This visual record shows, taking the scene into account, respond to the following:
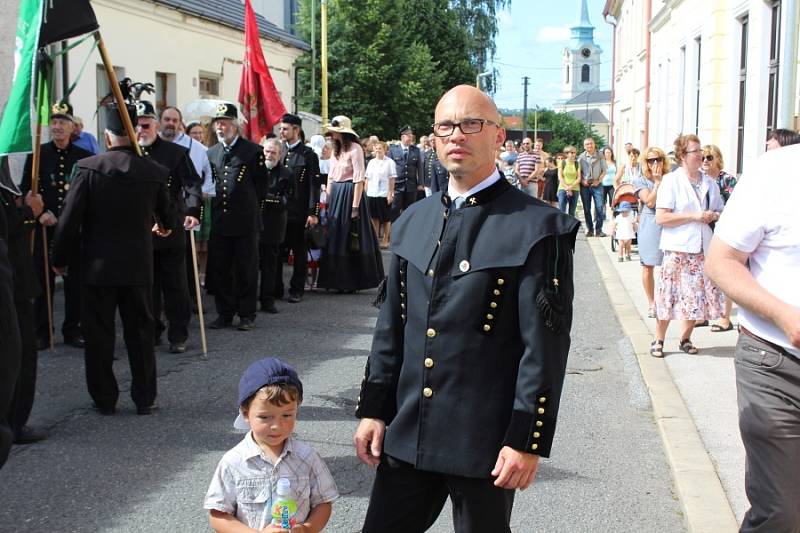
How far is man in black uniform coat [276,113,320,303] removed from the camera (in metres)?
11.8

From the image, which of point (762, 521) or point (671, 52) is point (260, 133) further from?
point (671, 52)

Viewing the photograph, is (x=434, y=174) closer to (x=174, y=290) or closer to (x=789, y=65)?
(x=789, y=65)

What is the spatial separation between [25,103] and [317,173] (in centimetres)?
604

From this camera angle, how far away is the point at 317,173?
12.0 meters

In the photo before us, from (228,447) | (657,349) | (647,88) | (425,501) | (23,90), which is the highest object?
(647,88)

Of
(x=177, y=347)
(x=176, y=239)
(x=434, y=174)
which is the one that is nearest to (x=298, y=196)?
(x=176, y=239)

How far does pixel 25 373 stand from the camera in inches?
242

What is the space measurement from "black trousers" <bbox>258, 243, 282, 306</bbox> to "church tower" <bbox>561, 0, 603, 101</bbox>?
179 m

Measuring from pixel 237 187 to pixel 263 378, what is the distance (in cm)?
685

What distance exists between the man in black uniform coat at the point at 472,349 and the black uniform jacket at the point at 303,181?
844 cm

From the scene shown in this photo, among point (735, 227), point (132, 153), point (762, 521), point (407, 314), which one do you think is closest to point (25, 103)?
point (132, 153)

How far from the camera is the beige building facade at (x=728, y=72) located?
11984mm

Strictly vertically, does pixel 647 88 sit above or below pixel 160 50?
above

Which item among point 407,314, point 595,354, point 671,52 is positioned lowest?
point 595,354
